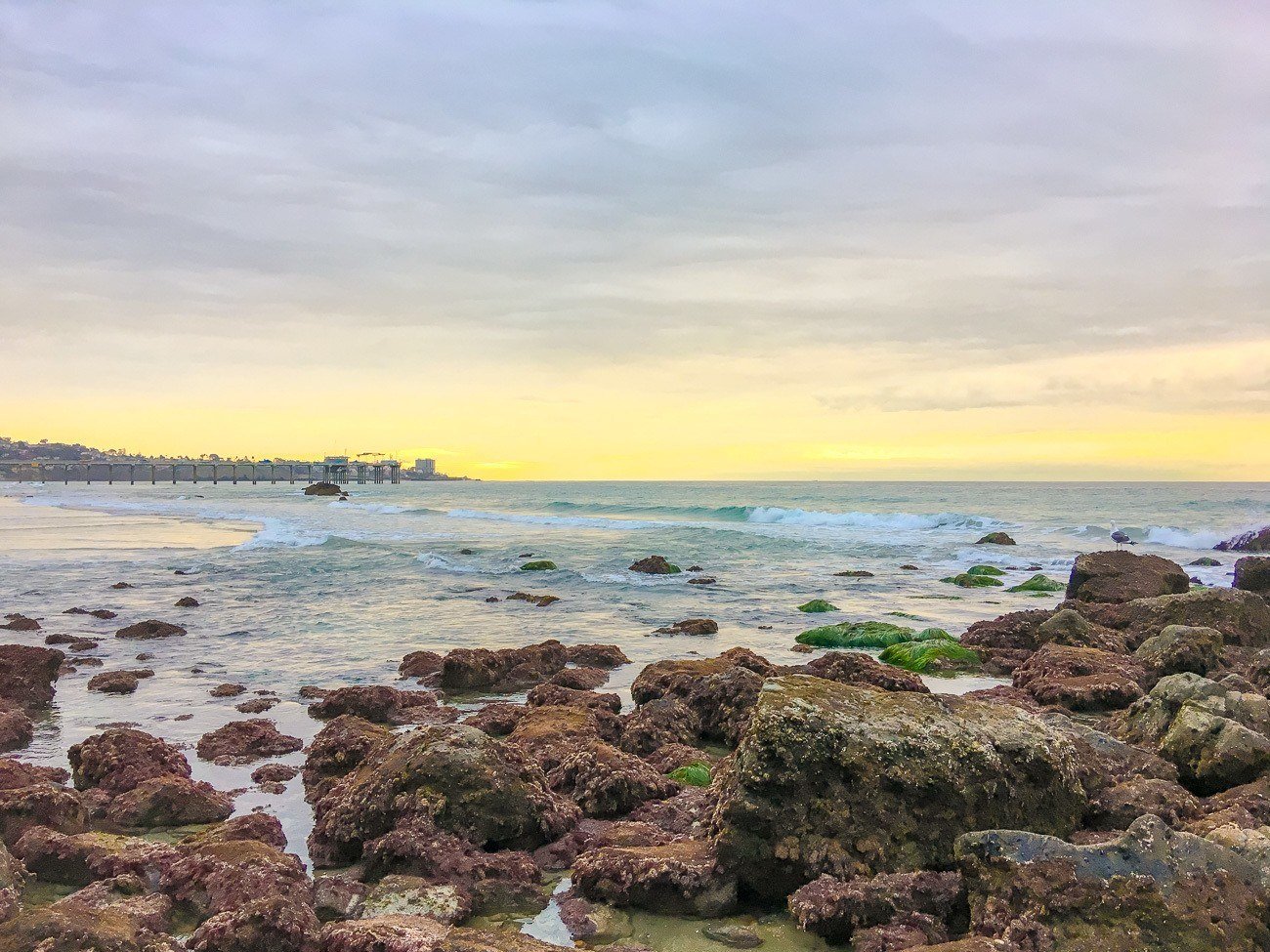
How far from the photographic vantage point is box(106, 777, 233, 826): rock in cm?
618

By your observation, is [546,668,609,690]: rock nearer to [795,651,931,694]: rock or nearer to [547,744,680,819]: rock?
[795,651,931,694]: rock

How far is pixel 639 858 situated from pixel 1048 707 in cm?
623

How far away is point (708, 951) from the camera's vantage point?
4582 mm

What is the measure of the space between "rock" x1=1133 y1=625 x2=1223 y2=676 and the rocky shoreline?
375cm

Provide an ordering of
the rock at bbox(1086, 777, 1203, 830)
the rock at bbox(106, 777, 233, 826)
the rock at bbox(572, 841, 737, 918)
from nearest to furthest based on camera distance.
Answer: the rock at bbox(572, 841, 737, 918) < the rock at bbox(1086, 777, 1203, 830) < the rock at bbox(106, 777, 233, 826)

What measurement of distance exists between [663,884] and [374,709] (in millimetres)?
5113

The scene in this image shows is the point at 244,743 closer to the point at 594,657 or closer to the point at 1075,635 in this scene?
the point at 594,657

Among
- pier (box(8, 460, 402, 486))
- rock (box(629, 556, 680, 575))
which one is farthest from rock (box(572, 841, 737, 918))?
pier (box(8, 460, 402, 486))

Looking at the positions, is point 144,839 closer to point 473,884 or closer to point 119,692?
point 473,884

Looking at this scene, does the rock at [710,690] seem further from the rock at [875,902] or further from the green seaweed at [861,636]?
the green seaweed at [861,636]

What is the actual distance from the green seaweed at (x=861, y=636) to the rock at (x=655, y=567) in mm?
11031

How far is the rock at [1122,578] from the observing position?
16.8 metres

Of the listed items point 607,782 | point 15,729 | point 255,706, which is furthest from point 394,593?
point 607,782

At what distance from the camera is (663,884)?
495cm
